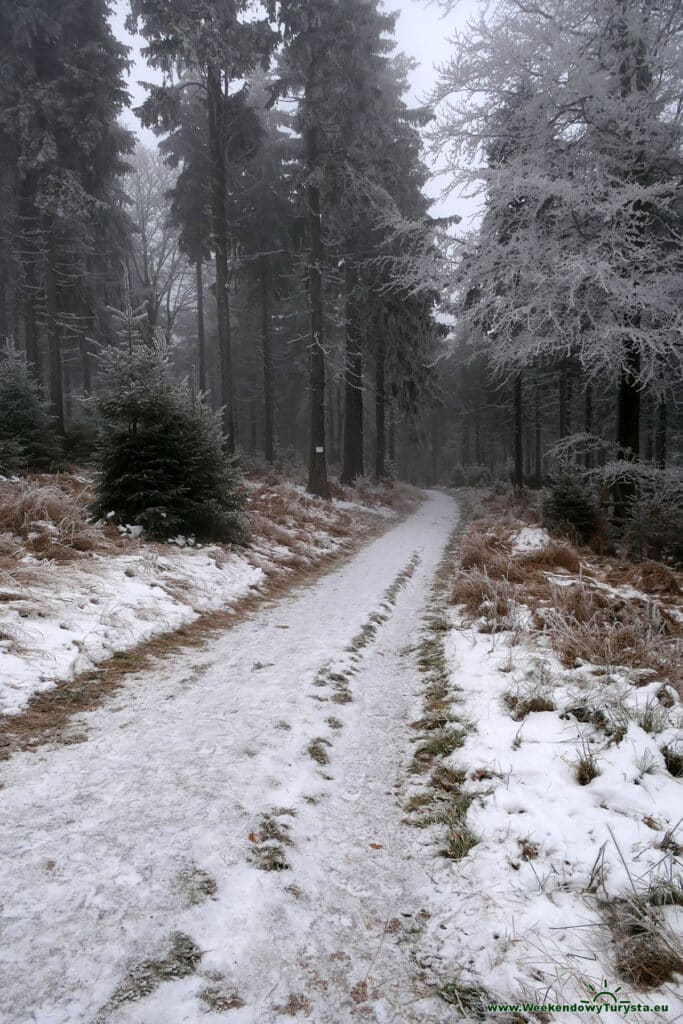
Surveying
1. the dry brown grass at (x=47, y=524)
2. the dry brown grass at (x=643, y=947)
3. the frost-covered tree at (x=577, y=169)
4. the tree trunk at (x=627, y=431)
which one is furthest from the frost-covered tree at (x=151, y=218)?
the dry brown grass at (x=643, y=947)

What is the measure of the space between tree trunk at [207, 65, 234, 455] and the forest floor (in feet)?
35.1

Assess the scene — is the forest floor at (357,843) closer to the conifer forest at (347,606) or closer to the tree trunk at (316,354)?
the conifer forest at (347,606)

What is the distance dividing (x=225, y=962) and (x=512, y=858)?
131 centimetres

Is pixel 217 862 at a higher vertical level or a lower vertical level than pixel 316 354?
lower

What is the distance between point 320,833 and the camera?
2.49m

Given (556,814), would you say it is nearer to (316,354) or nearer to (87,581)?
(87,581)

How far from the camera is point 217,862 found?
7.21 feet

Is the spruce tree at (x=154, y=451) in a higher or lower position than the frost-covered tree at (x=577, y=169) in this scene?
lower

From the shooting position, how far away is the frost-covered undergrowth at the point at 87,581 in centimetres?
397

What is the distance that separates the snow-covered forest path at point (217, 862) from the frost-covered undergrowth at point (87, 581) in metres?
0.71

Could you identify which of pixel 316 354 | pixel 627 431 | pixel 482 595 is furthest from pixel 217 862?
pixel 316 354

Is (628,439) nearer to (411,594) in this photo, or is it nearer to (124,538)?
(411,594)

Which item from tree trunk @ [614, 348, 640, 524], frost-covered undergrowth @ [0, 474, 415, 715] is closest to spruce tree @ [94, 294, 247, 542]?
frost-covered undergrowth @ [0, 474, 415, 715]

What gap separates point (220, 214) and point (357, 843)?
51.5ft
